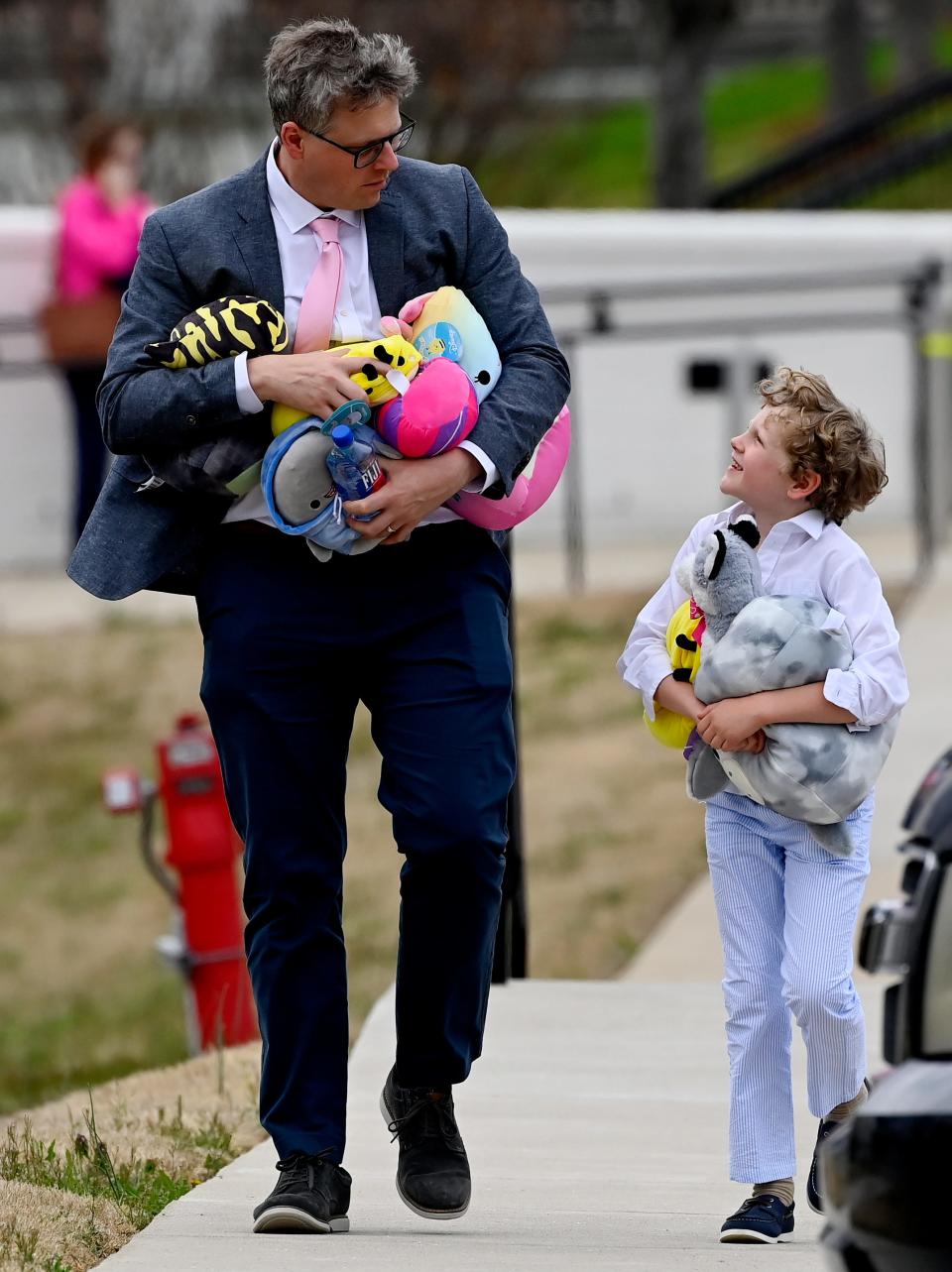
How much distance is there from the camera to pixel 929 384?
12.1m

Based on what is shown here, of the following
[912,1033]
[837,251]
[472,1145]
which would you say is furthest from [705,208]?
[912,1033]

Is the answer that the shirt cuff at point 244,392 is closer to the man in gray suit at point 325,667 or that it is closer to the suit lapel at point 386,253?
the man in gray suit at point 325,667

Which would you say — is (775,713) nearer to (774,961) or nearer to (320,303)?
(774,961)

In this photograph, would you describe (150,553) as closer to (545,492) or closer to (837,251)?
(545,492)

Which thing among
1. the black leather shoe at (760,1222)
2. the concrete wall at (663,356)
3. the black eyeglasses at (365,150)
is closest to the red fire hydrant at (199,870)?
the black leather shoe at (760,1222)

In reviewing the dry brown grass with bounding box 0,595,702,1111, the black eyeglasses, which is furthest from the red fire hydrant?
the black eyeglasses

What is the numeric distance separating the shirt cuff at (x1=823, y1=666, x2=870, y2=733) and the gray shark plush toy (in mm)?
32

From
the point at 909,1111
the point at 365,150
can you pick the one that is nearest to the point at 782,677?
the point at 365,150

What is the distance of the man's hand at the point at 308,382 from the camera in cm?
356

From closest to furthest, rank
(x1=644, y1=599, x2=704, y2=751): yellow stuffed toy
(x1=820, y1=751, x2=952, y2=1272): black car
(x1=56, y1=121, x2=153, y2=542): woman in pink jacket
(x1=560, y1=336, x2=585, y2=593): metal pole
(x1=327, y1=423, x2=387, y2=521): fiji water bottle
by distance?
(x1=820, y1=751, x2=952, y2=1272): black car < (x1=327, y1=423, x2=387, y2=521): fiji water bottle < (x1=644, y1=599, x2=704, y2=751): yellow stuffed toy < (x1=56, y1=121, x2=153, y2=542): woman in pink jacket < (x1=560, y1=336, x2=585, y2=593): metal pole

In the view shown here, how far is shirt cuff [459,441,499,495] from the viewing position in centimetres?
365

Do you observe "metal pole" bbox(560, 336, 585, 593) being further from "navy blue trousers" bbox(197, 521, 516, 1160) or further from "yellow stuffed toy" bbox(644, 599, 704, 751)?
"navy blue trousers" bbox(197, 521, 516, 1160)

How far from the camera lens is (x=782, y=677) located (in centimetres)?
363

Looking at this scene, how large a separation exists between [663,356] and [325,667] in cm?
981
